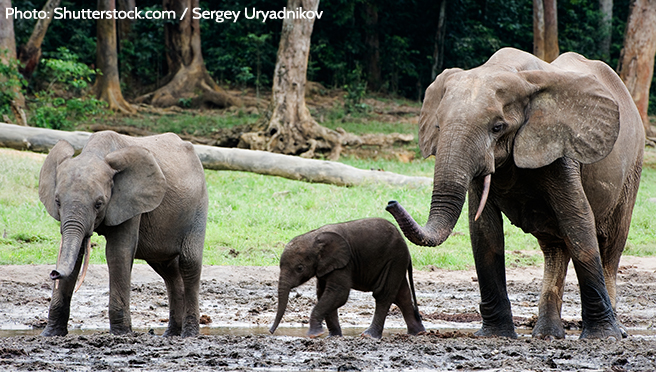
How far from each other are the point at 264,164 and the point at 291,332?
9660 mm

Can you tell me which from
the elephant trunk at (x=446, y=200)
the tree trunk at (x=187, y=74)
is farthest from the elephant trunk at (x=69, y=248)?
the tree trunk at (x=187, y=74)

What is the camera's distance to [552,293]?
24.0 feet

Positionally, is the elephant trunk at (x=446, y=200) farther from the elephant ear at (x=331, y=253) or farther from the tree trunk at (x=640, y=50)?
the tree trunk at (x=640, y=50)

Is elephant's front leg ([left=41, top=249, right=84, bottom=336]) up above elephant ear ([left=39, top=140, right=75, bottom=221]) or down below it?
below

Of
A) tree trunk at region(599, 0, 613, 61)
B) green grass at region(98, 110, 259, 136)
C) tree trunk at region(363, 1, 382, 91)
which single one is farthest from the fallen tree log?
tree trunk at region(599, 0, 613, 61)

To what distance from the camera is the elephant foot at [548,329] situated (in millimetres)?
6957

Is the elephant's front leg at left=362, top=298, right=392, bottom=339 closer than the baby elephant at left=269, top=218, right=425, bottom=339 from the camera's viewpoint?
Yes

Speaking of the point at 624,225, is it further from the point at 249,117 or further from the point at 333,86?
the point at 333,86

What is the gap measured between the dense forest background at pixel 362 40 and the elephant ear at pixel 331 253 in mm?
21128

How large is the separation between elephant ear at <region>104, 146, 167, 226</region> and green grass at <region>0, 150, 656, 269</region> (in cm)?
425

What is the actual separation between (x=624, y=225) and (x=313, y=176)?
933cm

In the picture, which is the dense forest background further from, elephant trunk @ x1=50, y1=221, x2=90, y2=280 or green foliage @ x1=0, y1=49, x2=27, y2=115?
elephant trunk @ x1=50, y1=221, x2=90, y2=280

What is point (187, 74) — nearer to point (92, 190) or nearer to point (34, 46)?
point (34, 46)

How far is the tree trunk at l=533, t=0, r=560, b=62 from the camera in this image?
23234 mm
